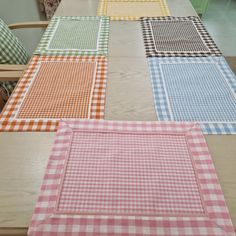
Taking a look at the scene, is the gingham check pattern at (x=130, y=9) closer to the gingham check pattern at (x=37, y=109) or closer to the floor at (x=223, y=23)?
the gingham check pattern at (x=37, y=109)

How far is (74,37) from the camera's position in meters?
1.29

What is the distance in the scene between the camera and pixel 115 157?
2.30ft

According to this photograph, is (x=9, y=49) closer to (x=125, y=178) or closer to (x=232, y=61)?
(x=125, y=178)

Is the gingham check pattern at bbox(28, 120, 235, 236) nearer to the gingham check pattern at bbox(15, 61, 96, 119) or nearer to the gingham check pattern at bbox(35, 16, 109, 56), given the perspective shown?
the gingham check pattern at bbox(15, 61, 96, 119)

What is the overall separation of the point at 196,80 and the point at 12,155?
2.54ft

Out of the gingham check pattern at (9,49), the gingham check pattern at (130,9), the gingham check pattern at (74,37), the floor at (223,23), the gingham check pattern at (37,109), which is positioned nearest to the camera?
the gingham check pattern at (37,109)

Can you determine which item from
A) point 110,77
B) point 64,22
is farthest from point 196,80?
point 64,22

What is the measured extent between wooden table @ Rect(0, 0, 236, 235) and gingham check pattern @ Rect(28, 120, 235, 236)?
32 millimetres

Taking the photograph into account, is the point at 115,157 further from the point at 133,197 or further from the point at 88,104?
the point at 88,104

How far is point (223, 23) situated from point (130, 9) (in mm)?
2354

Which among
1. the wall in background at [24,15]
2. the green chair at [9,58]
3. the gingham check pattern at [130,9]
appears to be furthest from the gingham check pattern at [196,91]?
the wall in background at [24,15]

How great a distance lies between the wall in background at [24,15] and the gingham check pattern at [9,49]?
2.31 feet

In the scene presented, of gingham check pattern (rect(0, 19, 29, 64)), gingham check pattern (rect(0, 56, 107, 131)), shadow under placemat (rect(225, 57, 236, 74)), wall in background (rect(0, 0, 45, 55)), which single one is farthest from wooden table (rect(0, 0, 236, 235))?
shadow under placemat (rect(225, 57, 236, 74))

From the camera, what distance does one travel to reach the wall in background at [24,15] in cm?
214
